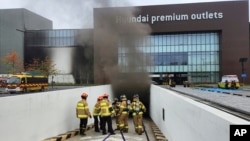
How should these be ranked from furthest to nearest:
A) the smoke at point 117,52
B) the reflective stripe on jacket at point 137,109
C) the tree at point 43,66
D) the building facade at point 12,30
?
the building facade at point 12,30 < the tree at point 43,66 < the smoke at point 117,52 < the reflective stripe on jacket at point 137,109

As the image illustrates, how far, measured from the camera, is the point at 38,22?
249ft

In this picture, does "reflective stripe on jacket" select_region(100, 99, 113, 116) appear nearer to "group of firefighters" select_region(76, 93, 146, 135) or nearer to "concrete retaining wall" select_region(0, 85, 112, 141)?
"group of firefighters" select_region(76, 93, 146, 135)

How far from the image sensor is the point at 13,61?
2608 inches

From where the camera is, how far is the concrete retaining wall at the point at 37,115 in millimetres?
9578

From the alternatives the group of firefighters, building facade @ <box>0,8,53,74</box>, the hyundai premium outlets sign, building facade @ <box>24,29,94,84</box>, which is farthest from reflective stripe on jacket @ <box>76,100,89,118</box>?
building facade @ <box>0,8,53,74</box>

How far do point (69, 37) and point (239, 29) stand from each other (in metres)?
34.2

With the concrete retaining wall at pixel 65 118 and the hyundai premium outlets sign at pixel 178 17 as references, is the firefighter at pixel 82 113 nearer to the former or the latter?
the concrete retaining wall at pixel 65 118

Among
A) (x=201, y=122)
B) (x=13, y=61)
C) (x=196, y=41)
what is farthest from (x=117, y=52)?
(x=13, y=61)

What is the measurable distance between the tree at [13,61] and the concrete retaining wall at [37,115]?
178ft

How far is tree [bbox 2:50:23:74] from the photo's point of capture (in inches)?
2623

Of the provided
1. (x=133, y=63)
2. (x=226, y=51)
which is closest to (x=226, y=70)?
(x=226, y=51)

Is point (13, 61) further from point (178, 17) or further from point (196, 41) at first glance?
point (196, 41)

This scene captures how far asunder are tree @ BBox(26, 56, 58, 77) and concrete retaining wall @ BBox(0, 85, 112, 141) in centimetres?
5049

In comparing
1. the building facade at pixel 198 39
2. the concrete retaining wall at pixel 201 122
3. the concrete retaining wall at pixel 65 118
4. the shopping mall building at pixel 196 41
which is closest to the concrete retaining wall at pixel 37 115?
the concrete retaining wall at pixel 65 118
